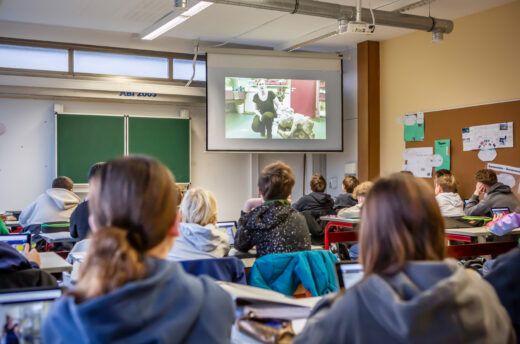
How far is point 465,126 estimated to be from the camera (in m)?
6.94

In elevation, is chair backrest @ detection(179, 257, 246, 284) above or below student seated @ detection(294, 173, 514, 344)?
below

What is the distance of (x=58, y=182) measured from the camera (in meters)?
5.78

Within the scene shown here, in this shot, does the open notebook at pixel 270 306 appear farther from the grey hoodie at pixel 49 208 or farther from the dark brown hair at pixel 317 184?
the dark brown hair at pixel 317 184

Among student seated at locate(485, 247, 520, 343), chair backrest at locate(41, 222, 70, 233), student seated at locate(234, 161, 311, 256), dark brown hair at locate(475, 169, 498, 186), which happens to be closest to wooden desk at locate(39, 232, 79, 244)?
chair backrest at locate(41, 222, 70, 233)

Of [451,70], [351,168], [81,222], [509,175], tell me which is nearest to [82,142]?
[81,222]

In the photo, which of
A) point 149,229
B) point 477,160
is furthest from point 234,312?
point 477,160

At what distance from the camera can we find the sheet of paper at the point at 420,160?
7449mm

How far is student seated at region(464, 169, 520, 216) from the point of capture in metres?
5.82

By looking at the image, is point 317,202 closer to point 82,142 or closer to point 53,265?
point 82,142

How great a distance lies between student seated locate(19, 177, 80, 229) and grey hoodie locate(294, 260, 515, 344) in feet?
15.8

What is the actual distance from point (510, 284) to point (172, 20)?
5018 mm

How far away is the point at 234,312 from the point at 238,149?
6.52 m

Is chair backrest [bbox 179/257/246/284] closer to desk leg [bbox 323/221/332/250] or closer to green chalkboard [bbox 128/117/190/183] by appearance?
desk leg [bbox 323/221/332/250]

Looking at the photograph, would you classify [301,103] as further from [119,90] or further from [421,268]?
[421,268]
